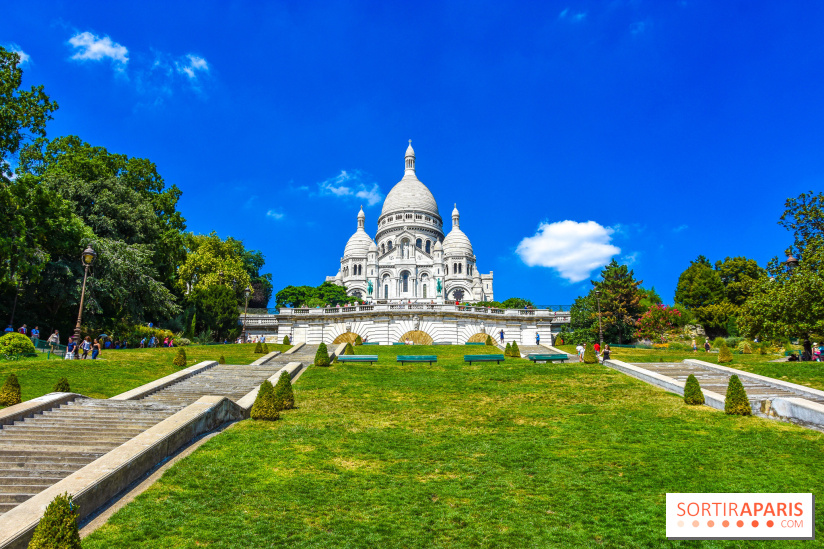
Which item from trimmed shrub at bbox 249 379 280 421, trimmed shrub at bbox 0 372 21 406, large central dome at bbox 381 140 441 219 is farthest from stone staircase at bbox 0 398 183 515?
large central dome at bbox 381 140 441 219

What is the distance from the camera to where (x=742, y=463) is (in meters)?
10.0

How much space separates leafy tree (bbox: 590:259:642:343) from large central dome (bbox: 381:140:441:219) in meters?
61.3

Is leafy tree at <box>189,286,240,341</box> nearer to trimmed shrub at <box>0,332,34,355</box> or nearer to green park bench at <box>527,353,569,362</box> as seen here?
trimmed shrub at <box>0,332,34,355</box>

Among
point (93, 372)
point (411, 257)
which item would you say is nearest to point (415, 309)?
point (93, 372)

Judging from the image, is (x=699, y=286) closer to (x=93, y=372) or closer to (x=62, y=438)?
(x=93, y=372)

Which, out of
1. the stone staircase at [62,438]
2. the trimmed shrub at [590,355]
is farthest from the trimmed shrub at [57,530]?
the trimmed shrub at [590,355]

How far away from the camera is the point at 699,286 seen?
52.9 metres

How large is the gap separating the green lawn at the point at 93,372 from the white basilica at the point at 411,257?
57033 mm

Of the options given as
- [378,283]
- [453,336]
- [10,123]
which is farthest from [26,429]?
[378,283]

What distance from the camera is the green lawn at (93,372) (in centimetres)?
1580

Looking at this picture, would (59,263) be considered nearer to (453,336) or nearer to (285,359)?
(285,359)

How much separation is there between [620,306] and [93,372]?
36.0 metres

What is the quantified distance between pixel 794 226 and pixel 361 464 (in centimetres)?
2932

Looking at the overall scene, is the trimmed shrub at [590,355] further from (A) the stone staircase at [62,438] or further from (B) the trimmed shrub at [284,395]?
(A) the stone staircase at [62,438]
